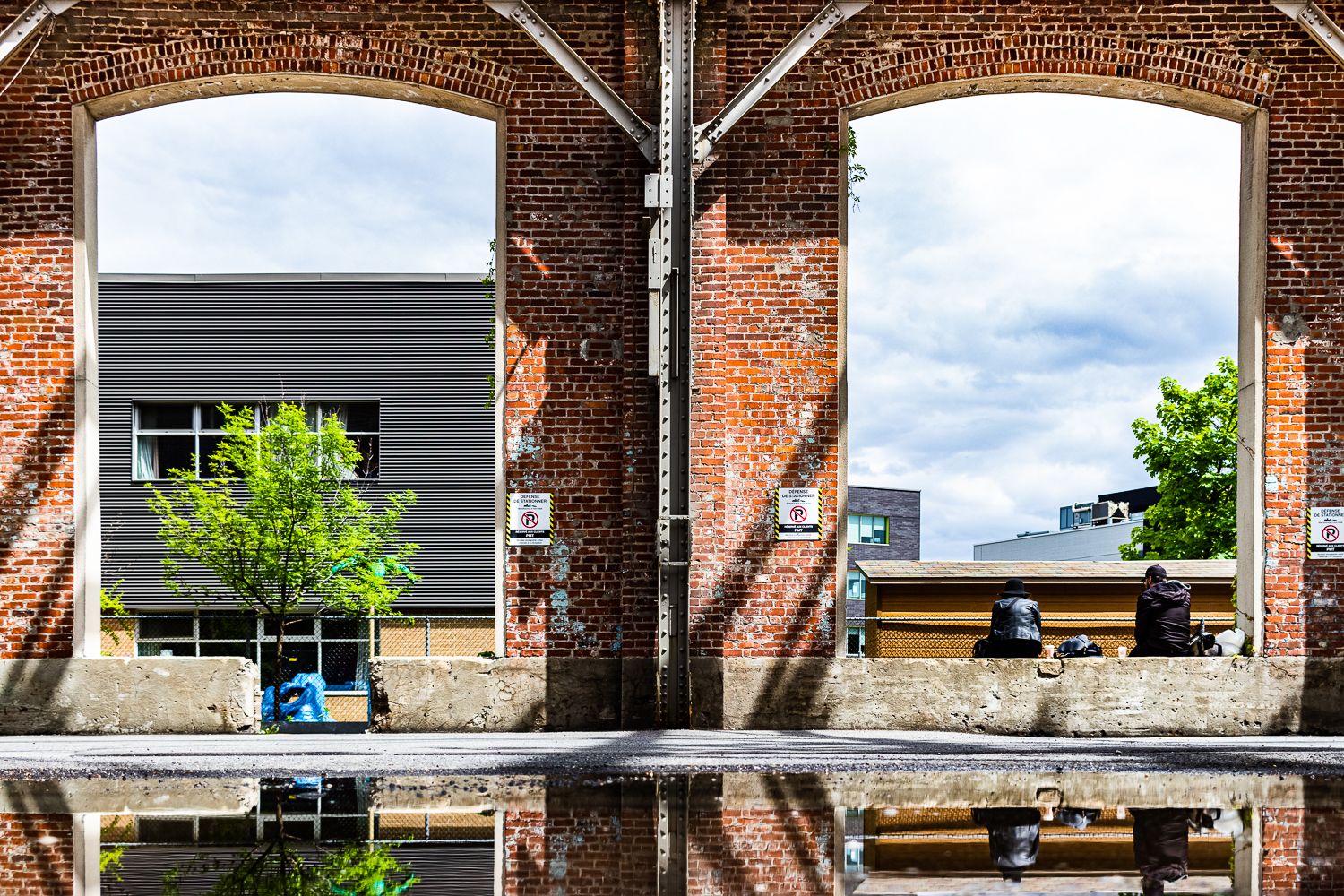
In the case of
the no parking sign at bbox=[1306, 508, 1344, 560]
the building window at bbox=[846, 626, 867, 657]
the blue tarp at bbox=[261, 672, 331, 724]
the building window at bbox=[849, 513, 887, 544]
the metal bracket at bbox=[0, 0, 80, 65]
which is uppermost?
the metal bracket at bbox=[0, 0, 80, 65]

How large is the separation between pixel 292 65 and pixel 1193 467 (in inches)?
1312

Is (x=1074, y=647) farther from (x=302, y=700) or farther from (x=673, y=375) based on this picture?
(x=302, y=700)

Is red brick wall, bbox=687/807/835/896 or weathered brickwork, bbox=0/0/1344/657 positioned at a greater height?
weathered brickwork, bbox=0/0/1344/657

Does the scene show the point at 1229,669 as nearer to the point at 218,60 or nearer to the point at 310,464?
the point at 218,60

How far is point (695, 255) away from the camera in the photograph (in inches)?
459

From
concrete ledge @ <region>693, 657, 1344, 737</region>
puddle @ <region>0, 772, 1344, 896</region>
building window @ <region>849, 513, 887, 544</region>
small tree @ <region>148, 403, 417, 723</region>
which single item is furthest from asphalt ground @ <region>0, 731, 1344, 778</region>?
building window @ <region>849, 513, 887, 544</region>

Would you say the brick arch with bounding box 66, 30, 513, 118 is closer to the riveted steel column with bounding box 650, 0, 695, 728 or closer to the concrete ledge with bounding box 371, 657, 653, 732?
the riveted steel column with bounding box 650, 0, 695, 728

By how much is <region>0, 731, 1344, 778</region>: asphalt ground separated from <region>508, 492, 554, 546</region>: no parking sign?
6.20 feet

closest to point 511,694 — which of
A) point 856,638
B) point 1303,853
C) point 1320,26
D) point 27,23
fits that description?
point 1303,853

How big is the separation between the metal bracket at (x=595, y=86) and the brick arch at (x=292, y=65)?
50 cm

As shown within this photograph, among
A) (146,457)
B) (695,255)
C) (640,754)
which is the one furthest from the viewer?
A: (146,457)

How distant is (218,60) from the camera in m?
11.9

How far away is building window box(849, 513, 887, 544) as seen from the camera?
54188 mm

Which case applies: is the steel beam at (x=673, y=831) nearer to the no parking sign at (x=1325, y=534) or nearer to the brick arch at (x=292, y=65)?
the brick arch at (x=292, y=65)
